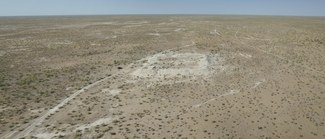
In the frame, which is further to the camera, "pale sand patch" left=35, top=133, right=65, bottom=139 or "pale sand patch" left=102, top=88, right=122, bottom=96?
"pale sand patch" left=102, top=88, right=122, bottom=96

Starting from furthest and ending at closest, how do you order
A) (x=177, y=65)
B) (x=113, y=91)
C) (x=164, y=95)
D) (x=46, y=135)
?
(x=177, y=65), (x=113, y=91), (x=164, y=95), (x=46, y=135)

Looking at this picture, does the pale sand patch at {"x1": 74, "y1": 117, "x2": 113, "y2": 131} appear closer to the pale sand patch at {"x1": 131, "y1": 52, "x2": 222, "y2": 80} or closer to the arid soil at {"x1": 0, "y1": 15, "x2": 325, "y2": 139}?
the arid soil at {"x1": 0, "y1": 15, "x2": 325, "y2": 139}

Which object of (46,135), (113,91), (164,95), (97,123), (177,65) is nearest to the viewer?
(46,135)

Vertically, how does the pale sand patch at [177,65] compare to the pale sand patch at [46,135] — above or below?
above

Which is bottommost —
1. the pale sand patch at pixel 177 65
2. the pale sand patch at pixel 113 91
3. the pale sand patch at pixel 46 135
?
the pale sand patch at pixel 46 135

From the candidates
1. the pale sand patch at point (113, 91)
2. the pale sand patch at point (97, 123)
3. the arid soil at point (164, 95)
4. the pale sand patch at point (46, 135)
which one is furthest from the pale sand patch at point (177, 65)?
the pale sand patch at point (46, 135)

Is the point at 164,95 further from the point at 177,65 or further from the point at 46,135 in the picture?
the point at 177,65

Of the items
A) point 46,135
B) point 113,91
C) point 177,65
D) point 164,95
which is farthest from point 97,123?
point 177,65

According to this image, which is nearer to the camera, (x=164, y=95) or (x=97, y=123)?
(x=97, y=123)

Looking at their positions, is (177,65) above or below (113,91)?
above

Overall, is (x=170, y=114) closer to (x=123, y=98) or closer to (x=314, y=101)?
(x=123, y=98)

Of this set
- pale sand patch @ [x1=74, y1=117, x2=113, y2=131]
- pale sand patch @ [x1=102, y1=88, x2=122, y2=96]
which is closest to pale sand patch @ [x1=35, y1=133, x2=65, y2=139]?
pale sand patch @ [x1=74, y1=117, x2=113, y2=131]

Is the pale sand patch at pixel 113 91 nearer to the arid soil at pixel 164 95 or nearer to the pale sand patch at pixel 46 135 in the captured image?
the arid soil at pixel 164 95
